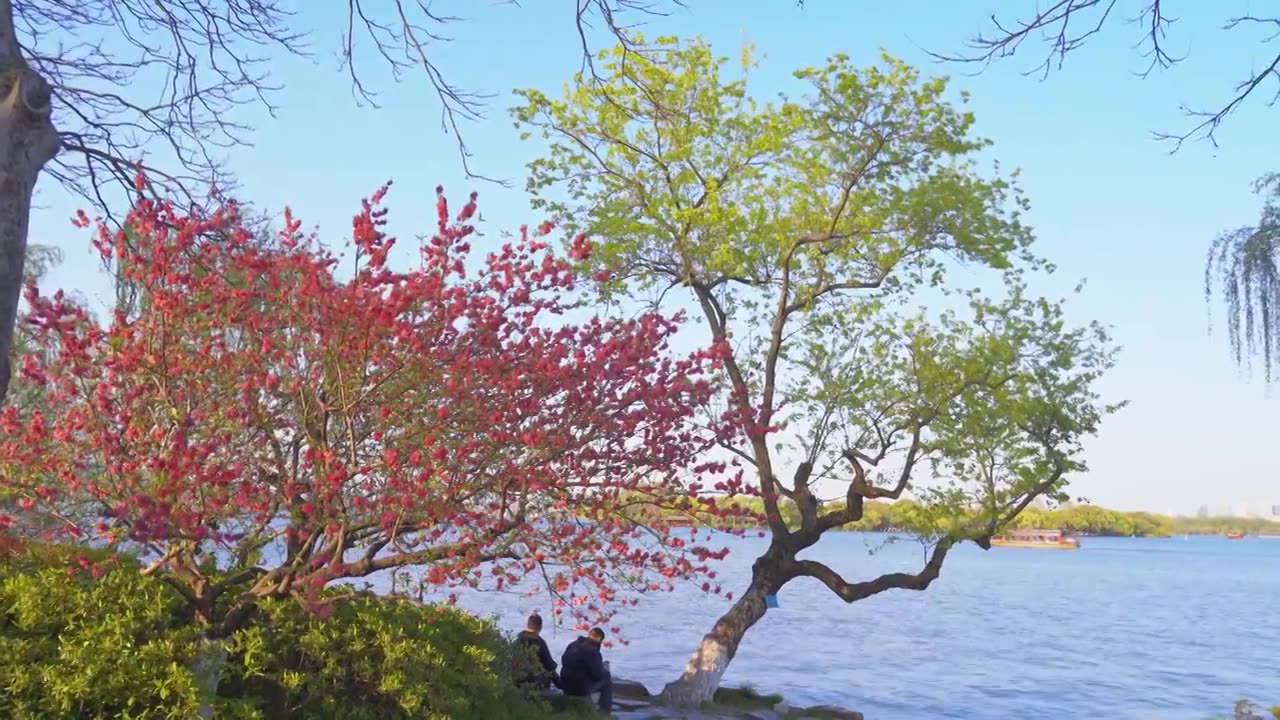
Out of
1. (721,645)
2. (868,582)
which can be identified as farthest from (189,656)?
(868,582)

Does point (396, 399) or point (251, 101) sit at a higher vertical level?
point (251, 101)

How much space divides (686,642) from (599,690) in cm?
2122

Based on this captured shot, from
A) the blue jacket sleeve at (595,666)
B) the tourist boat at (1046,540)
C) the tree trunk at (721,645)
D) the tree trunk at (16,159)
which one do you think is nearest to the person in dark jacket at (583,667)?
the blue jacket sleeve at (595,666)

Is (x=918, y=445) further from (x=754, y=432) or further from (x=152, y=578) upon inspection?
(x=152, y=578)

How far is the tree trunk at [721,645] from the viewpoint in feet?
52.4

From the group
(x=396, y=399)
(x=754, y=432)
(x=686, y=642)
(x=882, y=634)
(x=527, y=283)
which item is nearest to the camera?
(x=396, y=399)

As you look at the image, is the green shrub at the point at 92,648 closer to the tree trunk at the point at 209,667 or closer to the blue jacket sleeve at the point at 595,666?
the tree trunk at the point at 209,667

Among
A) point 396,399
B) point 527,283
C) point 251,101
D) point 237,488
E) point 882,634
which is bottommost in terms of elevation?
point 882,634

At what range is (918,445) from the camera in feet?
57.9

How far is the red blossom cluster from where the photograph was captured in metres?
8.38

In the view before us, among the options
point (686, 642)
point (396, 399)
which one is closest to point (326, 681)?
point (396, 399)

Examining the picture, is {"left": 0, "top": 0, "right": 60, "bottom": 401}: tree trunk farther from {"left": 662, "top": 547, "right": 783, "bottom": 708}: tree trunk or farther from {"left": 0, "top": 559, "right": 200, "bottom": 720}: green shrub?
{"left": 662, "top": 547, "right": 783, "bottom": 708}: tree trunk

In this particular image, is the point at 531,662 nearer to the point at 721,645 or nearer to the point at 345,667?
the point at 345,667

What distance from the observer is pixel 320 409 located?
875 cm
